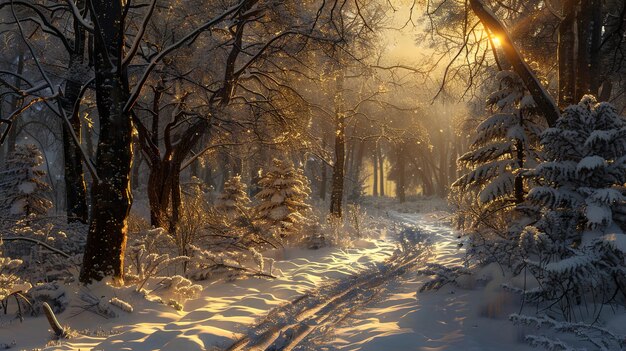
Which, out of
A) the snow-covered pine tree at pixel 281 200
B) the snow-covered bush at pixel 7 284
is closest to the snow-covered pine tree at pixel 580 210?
the snow-covered bush at pixel 7 284

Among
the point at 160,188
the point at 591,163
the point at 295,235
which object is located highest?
the point at 591,163

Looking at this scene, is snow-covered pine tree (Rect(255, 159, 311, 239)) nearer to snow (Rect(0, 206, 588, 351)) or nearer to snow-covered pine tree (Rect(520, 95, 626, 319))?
snow (Rect(0, 206, 588, 351))

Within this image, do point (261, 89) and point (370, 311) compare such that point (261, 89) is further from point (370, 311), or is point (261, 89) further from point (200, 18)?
point (370, 311)

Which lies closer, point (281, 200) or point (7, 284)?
point (7, 284)

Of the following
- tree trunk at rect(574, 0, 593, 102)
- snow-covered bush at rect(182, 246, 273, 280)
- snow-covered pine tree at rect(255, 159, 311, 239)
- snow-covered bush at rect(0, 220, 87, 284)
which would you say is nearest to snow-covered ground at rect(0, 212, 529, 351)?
snow-covered bush at rect(182, 246, 273, 280)

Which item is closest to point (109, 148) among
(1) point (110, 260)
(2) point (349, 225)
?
(1) point (110, 260)

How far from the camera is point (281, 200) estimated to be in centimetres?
1316

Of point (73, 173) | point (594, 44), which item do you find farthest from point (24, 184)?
point (594, 44)

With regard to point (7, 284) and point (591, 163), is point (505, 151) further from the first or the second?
point (7, 284)

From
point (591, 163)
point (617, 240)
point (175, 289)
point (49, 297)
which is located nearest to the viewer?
point (617, 240)

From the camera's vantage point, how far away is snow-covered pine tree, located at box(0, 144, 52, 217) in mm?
14805

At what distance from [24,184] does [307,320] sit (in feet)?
42.4

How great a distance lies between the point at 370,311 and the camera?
6.71m

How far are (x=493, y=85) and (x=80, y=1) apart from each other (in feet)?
46.5
